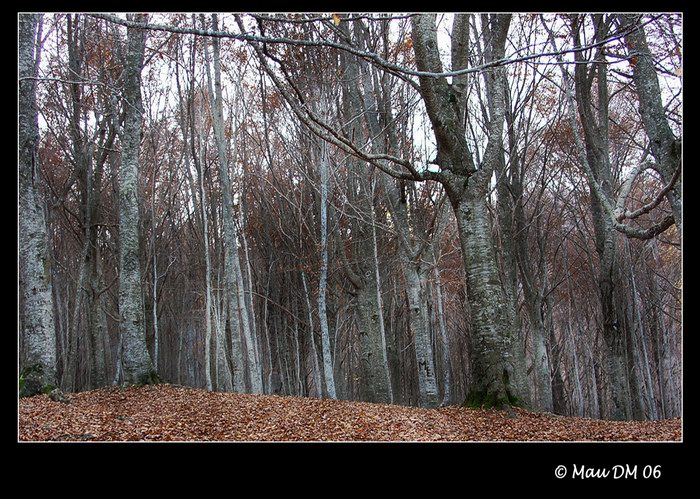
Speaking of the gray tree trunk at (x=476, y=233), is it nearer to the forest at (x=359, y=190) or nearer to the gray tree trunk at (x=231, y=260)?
the forest at (x=359, y=190)

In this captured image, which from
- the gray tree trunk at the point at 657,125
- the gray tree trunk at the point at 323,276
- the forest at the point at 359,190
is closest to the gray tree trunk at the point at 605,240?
the forest at the point at 359,190

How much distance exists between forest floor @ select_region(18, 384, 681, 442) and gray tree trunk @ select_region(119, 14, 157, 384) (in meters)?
0.97

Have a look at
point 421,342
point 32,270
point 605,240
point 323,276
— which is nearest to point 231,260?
point 323,276

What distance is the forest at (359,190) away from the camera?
256 inches

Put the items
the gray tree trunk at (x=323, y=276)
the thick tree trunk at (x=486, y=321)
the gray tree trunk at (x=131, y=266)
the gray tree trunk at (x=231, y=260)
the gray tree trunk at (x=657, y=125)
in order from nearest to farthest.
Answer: the gray tree trunk at (x=657, y=125), the thick tree trunk at (x=486, y=321), the gray tree trunk at (x=131, y=266), the gray tree trunk at (x=323, y=276), the gray tree trunk at (x=231, y=260)

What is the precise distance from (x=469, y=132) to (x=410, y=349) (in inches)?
344

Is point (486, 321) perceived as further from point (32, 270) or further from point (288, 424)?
point (32, 270)

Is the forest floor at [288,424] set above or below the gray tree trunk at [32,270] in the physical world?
below

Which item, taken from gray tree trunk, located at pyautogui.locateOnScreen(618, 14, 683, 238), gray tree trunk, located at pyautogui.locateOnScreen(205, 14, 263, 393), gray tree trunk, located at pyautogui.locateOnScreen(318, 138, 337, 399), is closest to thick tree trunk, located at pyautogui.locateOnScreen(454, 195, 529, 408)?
gray tree trunk, located at pyautogui.locateOnScreen(618, 14, 683, 238)

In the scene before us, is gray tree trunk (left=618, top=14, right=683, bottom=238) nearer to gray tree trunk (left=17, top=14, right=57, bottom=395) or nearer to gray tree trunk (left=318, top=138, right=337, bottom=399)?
gray tree trunk (left=318, top=138, right=337, bottom=399)

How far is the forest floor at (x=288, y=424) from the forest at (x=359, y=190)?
22.6 inches

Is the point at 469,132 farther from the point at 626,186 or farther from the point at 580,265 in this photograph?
the point at 580,265

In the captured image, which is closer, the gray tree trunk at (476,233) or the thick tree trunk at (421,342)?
the gray tree trunk at (476,233)

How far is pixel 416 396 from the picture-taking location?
18000 mm
